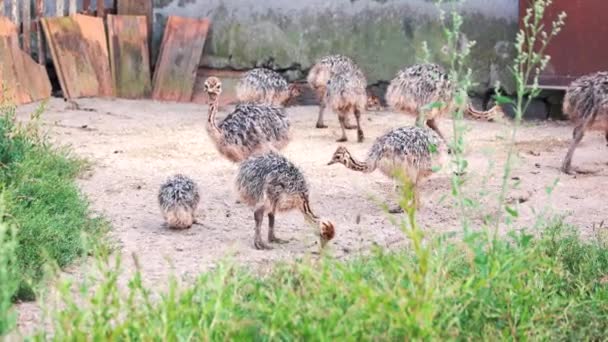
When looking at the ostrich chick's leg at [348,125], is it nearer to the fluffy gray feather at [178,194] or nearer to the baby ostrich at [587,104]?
the baby ostrich at [587,104]

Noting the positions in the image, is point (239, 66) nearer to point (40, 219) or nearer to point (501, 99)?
point (40, 219)

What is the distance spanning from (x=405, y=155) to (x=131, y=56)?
19.6ft

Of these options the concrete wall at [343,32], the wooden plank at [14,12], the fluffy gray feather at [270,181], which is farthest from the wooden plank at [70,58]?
the fluffy gray feather at [270,181]

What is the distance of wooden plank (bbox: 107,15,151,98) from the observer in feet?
40.9

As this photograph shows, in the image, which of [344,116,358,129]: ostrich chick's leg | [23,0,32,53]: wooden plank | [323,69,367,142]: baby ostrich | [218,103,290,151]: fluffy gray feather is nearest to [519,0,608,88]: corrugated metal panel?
[344,116,358,129]: ostrich chick's leg

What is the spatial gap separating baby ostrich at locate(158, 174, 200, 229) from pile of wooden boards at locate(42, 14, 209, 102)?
5.24 m

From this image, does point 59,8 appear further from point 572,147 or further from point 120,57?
point 572,147

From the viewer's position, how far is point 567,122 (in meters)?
11.7

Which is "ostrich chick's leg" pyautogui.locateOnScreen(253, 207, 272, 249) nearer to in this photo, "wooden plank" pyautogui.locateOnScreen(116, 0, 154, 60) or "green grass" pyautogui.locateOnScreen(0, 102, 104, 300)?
"green grass" pyautogui.locateOnScreen(0, 102, 104, 300)

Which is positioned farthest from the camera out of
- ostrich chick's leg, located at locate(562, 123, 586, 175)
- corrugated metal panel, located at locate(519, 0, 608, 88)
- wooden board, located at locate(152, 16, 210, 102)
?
wooden board, located at locate(152, 16, 210, 102)

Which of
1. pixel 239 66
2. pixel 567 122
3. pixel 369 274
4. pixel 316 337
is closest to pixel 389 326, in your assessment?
pixel 316 337

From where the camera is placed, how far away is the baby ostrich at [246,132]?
315 inches

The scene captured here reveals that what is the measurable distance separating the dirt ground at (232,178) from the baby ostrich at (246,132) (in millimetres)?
378

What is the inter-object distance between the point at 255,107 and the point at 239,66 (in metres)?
4.60
